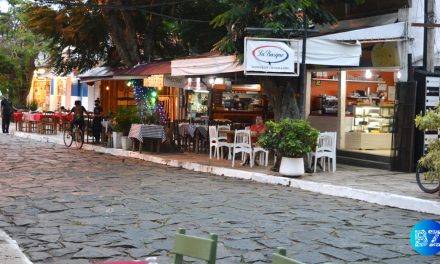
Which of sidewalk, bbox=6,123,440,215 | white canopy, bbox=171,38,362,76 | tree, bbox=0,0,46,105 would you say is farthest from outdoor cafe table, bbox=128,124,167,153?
tree, bbox=0,0,46,105

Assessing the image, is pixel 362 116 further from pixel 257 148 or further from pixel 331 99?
pixel 257 148

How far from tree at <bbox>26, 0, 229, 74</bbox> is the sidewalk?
6.79 meters

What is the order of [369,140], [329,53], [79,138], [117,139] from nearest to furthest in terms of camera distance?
[329,53] < [369,140] < [117,139] < [79,138]

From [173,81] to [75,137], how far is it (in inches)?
172

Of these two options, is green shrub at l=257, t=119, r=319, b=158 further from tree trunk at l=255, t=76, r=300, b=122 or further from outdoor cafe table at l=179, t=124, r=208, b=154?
outdoor cafe table at l=179, t=124, r=208, b=154

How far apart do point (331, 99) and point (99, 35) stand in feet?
36.9

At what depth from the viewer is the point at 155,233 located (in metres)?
5.80

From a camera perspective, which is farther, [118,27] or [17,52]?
[17,52]

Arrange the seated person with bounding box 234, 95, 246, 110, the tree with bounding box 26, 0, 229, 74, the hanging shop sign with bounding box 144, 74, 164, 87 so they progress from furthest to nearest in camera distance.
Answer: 1. the seated person with bounding box 234, 95, 246, 110
2. the tree with bounding box 26, 0, 229, 74
3. the hanging shop sign with bounding box 144, 74, 164, 87

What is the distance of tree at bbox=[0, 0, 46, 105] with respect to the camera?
3222 centimetres

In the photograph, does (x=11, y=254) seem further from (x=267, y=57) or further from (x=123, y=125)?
(x=123, y=125)

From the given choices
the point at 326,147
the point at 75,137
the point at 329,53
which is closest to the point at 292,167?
the point at 326,147

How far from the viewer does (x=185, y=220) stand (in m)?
6.50

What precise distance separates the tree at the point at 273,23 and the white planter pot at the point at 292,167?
2.14 m
